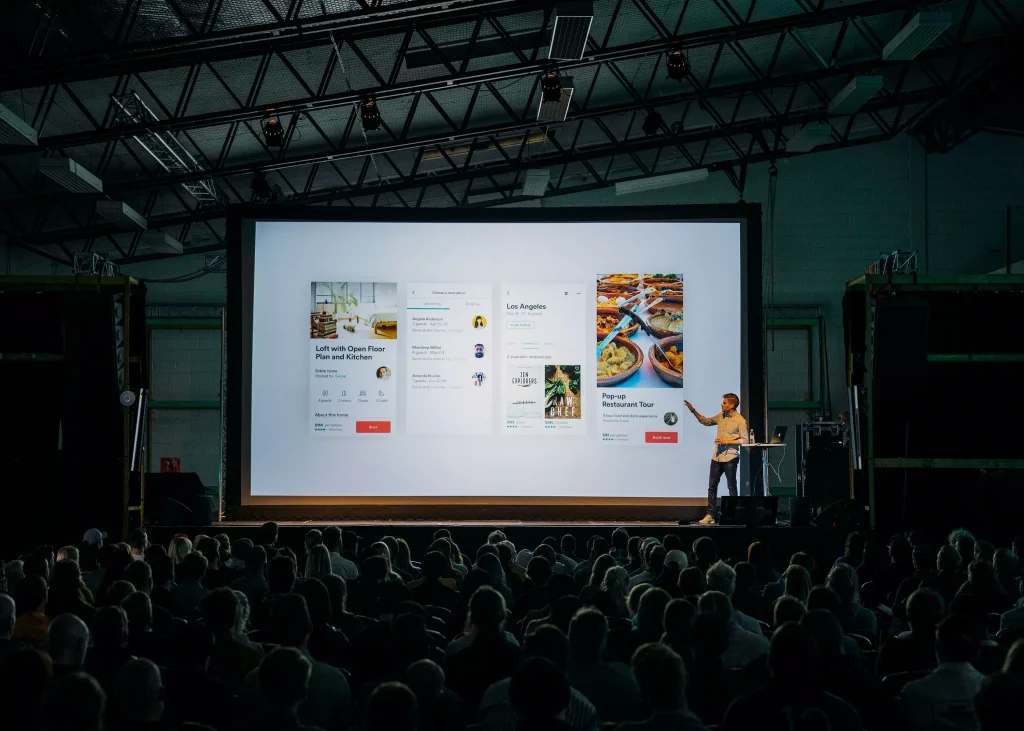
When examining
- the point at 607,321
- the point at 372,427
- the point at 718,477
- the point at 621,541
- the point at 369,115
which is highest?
the point at 369,115

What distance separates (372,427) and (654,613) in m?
7.00

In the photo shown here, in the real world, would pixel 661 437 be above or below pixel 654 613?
above

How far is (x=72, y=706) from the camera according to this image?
102 inches

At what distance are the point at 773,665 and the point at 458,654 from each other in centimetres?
141

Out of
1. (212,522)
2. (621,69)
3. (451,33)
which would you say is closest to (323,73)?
(451,33)

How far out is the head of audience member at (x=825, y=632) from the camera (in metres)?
3.80

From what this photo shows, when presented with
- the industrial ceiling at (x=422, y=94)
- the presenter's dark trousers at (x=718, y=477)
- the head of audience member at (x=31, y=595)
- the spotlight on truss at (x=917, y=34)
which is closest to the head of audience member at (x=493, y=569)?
the head of audience member at (x=31, y=595)

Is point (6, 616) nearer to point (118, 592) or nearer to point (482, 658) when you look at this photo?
point (118, 592)

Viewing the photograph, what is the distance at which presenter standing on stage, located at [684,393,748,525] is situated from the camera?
1095 cm

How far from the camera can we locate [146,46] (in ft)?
34.5

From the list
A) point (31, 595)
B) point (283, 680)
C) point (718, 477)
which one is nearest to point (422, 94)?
point (718, 477)

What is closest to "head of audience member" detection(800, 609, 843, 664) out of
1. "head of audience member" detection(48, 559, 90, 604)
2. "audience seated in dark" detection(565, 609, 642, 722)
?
"audience seated in dark" detection(565, 609, 642, 722)

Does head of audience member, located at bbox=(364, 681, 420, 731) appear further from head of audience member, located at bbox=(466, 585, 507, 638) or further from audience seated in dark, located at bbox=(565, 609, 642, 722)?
head of audience member, located at bbox=(466, 585, 507, 638)

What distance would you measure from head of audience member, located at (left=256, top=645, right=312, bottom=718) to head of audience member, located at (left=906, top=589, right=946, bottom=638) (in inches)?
107
